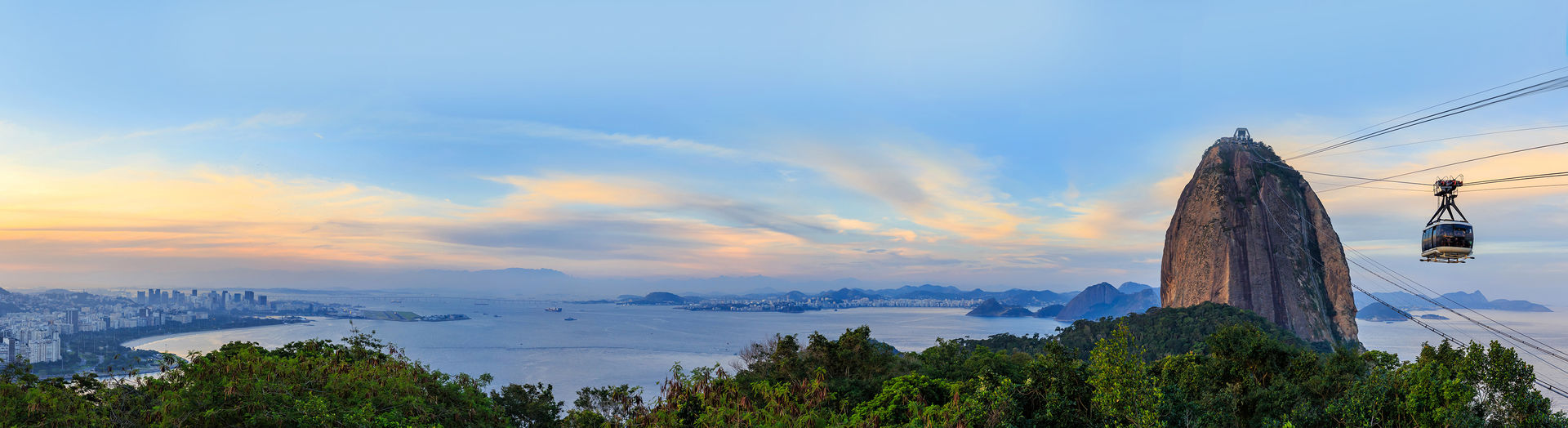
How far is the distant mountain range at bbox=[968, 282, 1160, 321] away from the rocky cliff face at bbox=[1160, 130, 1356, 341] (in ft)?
308

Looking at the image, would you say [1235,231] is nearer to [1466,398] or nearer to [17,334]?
[1466,398]

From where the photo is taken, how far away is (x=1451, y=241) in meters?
14.3

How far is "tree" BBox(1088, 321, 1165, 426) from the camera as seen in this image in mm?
8906

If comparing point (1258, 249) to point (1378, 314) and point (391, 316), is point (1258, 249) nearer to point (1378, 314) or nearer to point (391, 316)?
point (1378, 314)

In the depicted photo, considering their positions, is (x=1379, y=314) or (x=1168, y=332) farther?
(x=1379, y=314)

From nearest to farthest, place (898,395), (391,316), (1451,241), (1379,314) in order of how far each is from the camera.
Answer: (898,395) < (1451,241) < (391,316) < (1379,314)

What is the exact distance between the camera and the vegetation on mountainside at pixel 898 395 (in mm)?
7637

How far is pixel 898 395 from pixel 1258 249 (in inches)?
2248

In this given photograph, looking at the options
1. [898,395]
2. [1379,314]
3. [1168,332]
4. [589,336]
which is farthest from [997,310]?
[898,395]

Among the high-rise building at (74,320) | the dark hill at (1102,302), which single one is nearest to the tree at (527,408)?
the high-rise building at (74,320)

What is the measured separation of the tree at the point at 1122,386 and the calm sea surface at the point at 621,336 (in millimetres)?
35696

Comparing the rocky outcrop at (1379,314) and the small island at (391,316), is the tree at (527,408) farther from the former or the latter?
the rocky outcrop at (1379,314)

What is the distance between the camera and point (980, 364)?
15.5 metres

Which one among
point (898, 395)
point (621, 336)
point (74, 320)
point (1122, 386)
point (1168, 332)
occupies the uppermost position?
point (1122, 386)
